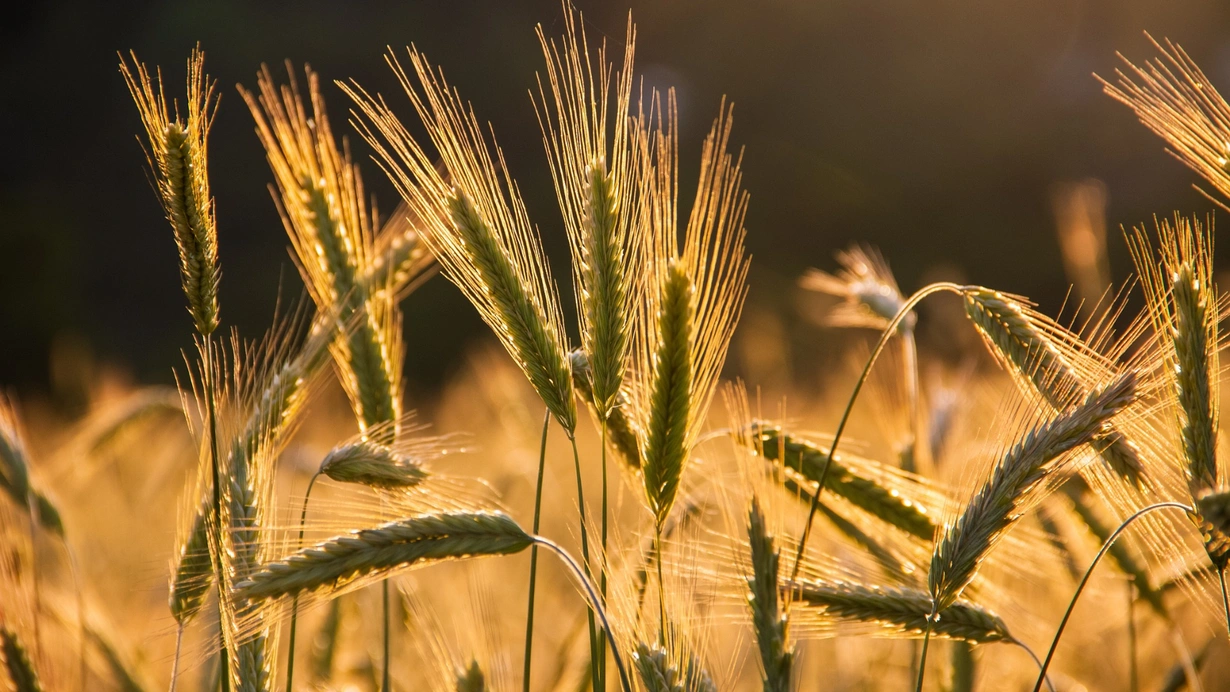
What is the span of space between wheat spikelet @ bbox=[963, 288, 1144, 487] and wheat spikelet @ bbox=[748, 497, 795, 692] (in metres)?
0.53

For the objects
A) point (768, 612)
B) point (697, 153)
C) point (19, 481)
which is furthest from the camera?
point (697, 153)

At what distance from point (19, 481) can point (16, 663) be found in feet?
2.00

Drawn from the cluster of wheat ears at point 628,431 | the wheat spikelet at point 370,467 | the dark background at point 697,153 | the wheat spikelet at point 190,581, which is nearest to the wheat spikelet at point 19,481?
the cluster of wheat ears at point 628,431

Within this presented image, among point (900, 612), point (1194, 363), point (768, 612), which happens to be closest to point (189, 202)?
point (768, 612)

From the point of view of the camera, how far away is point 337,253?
5.11 feet

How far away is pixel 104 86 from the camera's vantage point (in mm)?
22359

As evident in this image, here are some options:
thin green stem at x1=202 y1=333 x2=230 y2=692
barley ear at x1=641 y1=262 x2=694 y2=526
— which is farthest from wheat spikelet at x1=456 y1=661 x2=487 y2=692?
barley ear at x1=641 y1=262 x2=694 y2=526

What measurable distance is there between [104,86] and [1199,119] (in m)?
27.0

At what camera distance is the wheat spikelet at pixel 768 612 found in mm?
988

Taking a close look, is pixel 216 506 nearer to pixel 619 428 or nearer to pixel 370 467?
pixel 370 467

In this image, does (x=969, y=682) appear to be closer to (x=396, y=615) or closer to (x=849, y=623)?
(x=849, y=623)

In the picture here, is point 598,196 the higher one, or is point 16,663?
point 598,196

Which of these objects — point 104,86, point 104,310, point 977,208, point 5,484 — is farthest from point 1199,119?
point 104,86

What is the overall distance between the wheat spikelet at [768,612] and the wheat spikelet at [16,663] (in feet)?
3.97
